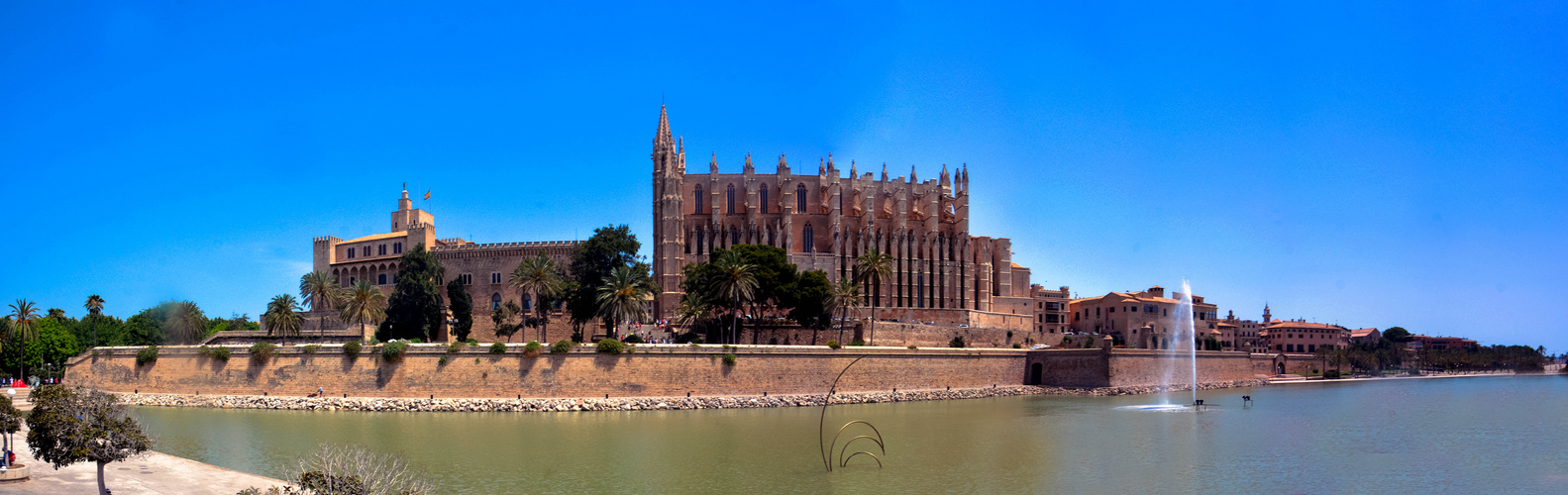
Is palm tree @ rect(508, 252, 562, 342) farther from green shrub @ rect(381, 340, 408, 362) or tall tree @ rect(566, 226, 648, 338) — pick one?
green shrub @ rect(381, 340, 408, 362)

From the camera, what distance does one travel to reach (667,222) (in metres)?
70.4

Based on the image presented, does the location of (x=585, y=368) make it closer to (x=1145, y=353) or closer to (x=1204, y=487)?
(x=1204, y=487)

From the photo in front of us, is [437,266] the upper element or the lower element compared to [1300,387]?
upper

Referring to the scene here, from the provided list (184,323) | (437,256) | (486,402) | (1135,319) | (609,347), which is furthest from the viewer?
(1135,319)

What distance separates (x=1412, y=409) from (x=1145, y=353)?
13.9 m

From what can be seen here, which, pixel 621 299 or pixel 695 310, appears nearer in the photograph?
pixel 621 299

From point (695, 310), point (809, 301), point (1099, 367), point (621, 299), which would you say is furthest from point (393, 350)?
point (1099, 367)

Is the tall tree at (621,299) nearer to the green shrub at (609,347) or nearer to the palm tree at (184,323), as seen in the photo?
the green shrub at (609,347)

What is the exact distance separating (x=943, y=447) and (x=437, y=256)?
47950 millimetres

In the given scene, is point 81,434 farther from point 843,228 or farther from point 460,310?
point 843,228

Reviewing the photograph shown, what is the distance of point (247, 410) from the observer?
4253 cm

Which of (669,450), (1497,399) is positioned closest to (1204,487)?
(669,450)

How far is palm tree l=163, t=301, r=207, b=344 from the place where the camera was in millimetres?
55438

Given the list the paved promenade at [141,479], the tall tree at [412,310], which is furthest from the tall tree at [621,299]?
the paved promenade at [141,479]
